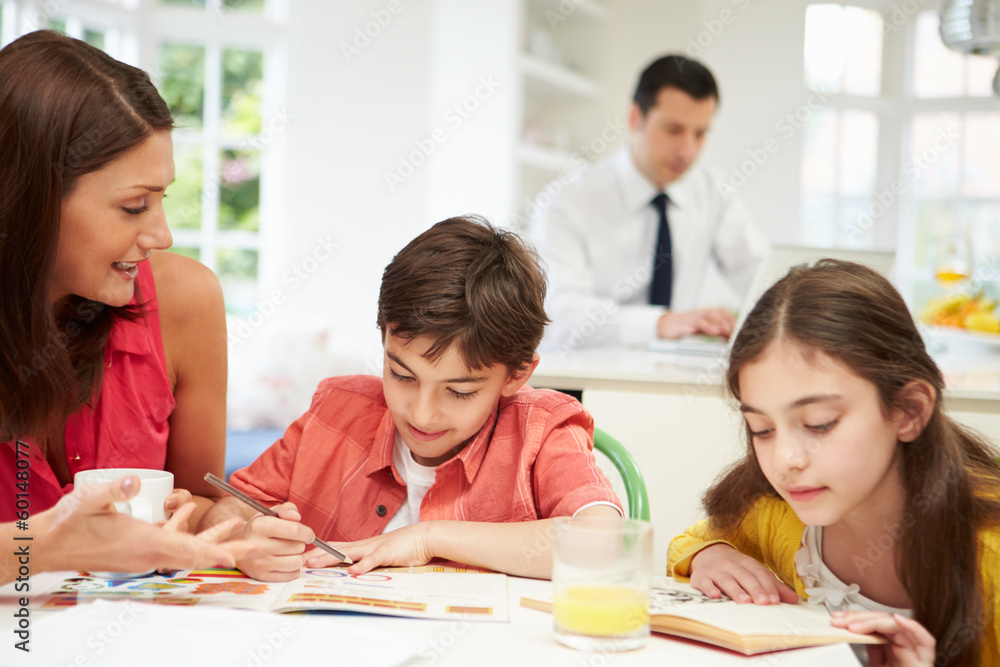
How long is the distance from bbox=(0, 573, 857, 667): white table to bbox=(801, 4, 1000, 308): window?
5.50 metres

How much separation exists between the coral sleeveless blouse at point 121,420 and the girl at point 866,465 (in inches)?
32.9

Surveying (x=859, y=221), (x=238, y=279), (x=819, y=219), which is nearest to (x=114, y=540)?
(x=238, y=279)

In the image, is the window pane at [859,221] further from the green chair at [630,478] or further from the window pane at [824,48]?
the green chair at [630,478]

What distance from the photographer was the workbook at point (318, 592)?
0.90 metres

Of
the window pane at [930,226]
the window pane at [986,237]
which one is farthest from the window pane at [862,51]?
the window pane at [986,237]

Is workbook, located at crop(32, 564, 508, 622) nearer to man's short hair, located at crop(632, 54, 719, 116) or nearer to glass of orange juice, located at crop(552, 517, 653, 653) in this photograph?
glass of orange juice, located at crop(552, 517, 653, 653)

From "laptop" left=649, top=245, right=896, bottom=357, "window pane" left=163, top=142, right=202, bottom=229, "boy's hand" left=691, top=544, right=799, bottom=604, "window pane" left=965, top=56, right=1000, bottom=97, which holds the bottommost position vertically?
"boy's hand" left=691, top=544, right=799, bottom=604

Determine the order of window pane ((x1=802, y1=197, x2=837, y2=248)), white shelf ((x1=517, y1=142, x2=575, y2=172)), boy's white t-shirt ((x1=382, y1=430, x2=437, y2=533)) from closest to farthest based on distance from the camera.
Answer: boy's white t-shirt ((x1=382, y1=430, x2=437, y2=533))
white shelf ((x1=517, y1=142, x2=575, y2=172))
window pane ((x1=802, y1=197, x2=837, y2=248))

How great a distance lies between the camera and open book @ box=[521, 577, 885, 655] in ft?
2.75

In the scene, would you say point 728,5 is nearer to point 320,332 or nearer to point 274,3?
point 274,3

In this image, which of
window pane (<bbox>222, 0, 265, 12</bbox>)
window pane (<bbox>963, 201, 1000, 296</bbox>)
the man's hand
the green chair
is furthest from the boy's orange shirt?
window pane (<bbox>963, 201, 1000, 296</bbox>)

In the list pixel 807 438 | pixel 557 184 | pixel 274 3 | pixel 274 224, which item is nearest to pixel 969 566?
pixel 807 438

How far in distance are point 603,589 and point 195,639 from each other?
0.36 meters

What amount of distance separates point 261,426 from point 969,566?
2.99 metres
